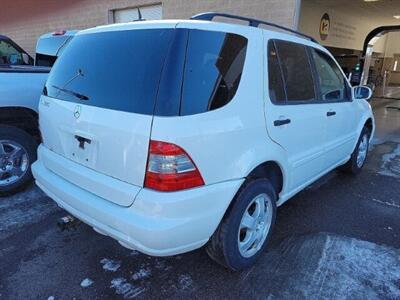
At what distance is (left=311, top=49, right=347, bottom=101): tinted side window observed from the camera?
11.3ft

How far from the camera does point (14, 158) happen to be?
12.5 feet

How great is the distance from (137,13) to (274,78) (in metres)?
10.2

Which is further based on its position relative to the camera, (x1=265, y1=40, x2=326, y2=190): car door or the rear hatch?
(x1=265, y1=40, x2=326, y2=190): car door

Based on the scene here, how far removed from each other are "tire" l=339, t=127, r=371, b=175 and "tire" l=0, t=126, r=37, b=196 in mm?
4171

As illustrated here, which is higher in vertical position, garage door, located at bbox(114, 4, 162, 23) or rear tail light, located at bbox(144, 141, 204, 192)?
garage door, located at bbox(114, 4, 162, 23)

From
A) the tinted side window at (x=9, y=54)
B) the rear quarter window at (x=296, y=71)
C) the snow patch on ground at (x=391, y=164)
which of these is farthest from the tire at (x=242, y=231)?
the tinted side window at (x=9, y=54)

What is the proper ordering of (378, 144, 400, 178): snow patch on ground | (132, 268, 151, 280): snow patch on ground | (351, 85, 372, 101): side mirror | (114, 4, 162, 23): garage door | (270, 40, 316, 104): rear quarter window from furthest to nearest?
(114, 4, 162, 23): garage door, (378, 144, 400, 178): snow patch on ground, (351, 85, 372, 101): side mirror, (270, 40, 316, 104): rear quarter window, (132, 268, 151, 280): snow patch on ground

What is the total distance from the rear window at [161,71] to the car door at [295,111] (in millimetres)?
468

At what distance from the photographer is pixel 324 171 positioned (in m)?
3.79

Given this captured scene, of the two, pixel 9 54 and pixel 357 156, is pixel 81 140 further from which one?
pixel 9 54

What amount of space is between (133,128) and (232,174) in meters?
0.71

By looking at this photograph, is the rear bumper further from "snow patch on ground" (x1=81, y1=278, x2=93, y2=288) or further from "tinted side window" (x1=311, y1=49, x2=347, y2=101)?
"tinted side window" (x1=311, y1=49, x2=347, y2=101)

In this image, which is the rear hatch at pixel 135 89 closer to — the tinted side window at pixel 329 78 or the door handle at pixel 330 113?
the tinted side window at pixel 329 78

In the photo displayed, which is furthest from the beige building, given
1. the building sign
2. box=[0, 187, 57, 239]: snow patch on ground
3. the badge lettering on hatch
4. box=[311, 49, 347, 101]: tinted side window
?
the badge lettering on hatch
